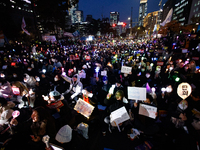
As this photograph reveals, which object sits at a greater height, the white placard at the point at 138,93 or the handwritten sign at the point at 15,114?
the white placard at the point at 138,93

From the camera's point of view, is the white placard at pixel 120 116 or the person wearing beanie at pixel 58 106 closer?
the white placard at pixel 120 116

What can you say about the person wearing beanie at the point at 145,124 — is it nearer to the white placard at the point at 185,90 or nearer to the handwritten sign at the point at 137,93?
the handwritten sign at the point at 137,93

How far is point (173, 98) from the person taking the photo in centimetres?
530

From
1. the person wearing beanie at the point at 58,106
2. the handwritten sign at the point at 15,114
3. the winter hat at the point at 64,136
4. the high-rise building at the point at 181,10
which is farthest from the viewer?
the high-rise building at the point at 181,10

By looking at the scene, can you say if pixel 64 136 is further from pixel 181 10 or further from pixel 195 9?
pixel 181 10

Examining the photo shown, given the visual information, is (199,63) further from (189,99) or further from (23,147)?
(23,147)

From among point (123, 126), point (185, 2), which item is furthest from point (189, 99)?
point (185, 2)

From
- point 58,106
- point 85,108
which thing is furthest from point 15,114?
Answer: point 85,108

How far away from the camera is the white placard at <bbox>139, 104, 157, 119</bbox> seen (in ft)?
12.0

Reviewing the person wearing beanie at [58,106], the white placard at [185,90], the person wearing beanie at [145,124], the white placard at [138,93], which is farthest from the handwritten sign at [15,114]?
the white placard at [185,90]

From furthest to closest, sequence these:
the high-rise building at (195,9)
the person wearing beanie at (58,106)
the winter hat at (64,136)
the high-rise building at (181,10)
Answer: the high-rise building at (181,10), the high-rise building at (195,9), the person wearing beanie at (58,106), the winter hat at (64,136)

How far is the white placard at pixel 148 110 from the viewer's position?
3662 millimetres

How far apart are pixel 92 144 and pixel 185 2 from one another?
95.5 meters

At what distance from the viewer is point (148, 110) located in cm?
372
